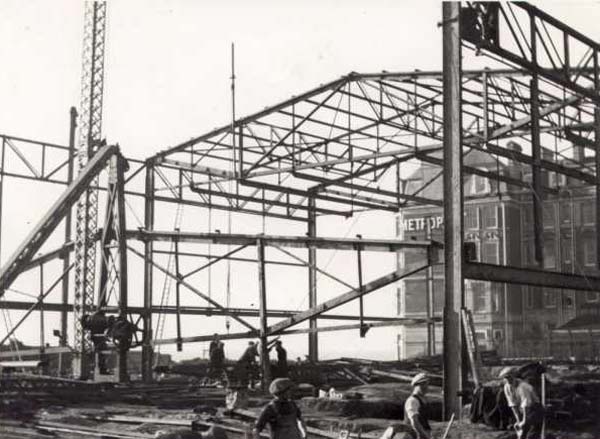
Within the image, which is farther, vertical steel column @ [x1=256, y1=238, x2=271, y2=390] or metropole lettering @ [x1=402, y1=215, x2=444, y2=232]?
metropole lettering @ [x1=402, y1=215, x2=444, y2=232]

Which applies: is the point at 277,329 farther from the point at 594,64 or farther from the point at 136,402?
the point at 594,64

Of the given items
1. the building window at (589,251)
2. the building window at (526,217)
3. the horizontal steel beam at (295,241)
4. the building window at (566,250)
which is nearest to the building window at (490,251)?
the building window at (526,217)

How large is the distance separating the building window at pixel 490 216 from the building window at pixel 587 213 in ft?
18.8

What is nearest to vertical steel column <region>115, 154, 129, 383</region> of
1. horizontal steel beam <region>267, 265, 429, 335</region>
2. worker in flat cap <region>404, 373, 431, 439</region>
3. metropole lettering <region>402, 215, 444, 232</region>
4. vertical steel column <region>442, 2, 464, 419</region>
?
horizontal steel beam <region>267, 265, 429, 335</region>

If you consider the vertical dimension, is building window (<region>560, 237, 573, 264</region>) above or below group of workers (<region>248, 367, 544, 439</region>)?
above

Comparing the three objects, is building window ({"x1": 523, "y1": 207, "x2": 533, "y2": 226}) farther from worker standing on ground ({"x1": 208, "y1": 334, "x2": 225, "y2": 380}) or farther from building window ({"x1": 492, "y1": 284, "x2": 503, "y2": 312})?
worker standing on ground ({"x1": 208, "y1": 334, "x2": 225, "y2": 380})

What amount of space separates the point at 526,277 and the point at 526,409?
623cm

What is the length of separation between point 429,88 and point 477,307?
35227 millimetres

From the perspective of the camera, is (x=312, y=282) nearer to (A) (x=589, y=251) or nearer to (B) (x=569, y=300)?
(B) (x=569, y=300)

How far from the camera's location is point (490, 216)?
59625mm

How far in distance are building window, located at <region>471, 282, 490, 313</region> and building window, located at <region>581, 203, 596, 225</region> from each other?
7.81 meters

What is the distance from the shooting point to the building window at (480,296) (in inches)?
2270

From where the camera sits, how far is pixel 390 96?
2575 centimetres

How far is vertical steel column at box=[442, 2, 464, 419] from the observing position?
50.3ft
